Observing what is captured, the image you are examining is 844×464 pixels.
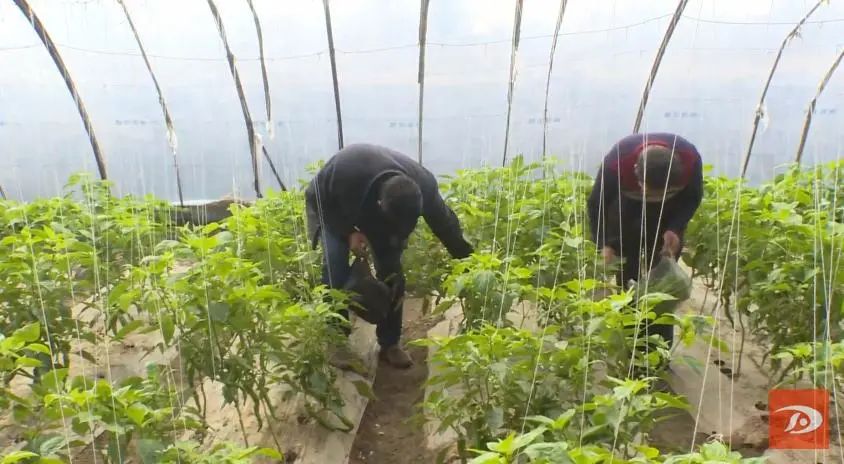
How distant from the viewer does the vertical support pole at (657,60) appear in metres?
4.91

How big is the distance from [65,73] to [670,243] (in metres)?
5.01

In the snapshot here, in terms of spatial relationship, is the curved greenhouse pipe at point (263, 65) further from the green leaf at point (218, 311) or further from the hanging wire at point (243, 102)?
the green leaf at point (218, 311)

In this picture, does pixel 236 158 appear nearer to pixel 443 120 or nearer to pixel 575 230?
pixel 443 120

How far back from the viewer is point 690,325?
1791 millimetres

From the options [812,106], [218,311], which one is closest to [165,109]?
[218,311]

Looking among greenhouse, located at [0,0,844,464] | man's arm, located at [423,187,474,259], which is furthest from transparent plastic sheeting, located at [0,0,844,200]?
man's arm, located at [423,187,474,259]

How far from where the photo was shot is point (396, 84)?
588 centimetres

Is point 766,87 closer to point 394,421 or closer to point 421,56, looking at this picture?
point 421,56

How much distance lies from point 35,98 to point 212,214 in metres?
1.83

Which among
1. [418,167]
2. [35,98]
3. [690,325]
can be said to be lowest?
[690,325]

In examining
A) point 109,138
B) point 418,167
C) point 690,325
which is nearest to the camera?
point 690,325

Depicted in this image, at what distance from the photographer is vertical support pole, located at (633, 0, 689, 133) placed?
16.1ft

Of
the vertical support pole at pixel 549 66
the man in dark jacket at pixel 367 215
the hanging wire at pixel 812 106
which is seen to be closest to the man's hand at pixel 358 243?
the man in dark jacket at pixel 367 215

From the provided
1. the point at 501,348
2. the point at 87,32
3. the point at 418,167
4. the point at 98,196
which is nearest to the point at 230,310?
the point at 501,348
